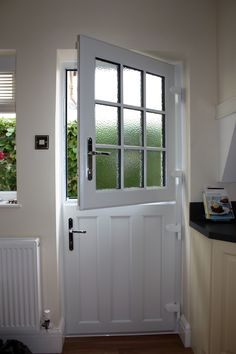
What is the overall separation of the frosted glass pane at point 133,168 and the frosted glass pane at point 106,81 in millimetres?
340

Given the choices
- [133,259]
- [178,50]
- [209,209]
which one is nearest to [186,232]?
[209,209]

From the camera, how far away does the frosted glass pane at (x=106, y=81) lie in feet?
5.27

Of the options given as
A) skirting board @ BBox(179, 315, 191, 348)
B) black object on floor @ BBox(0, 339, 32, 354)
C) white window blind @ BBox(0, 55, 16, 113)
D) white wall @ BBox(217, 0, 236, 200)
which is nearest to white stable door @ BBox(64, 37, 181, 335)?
skirting board @ BBox(179, 315, 191, 348)

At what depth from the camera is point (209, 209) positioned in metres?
1.85

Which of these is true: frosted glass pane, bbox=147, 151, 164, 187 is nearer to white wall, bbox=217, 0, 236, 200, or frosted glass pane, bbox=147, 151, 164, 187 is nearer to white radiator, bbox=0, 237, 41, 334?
white wall, bbox=217, 0, 236, 200

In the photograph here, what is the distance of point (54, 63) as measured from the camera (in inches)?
72.8

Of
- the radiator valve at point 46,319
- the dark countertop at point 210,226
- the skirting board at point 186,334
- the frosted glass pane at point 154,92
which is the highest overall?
the frosted glass pane at point 154,92

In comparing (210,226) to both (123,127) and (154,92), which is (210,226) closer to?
(123,127)

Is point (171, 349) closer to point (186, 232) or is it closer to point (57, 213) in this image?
point (186, 232)

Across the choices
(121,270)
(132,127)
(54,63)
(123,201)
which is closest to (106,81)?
(132,127)

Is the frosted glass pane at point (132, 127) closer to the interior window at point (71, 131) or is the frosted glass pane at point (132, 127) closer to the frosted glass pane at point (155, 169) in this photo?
the frosted glass pane at point (155, 169)

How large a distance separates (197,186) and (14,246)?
1243 mm

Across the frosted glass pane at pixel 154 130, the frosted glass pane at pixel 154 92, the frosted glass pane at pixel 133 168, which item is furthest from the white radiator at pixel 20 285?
the frosted glass pane at pixel 154 92

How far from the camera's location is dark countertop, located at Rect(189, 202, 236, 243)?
150cm
